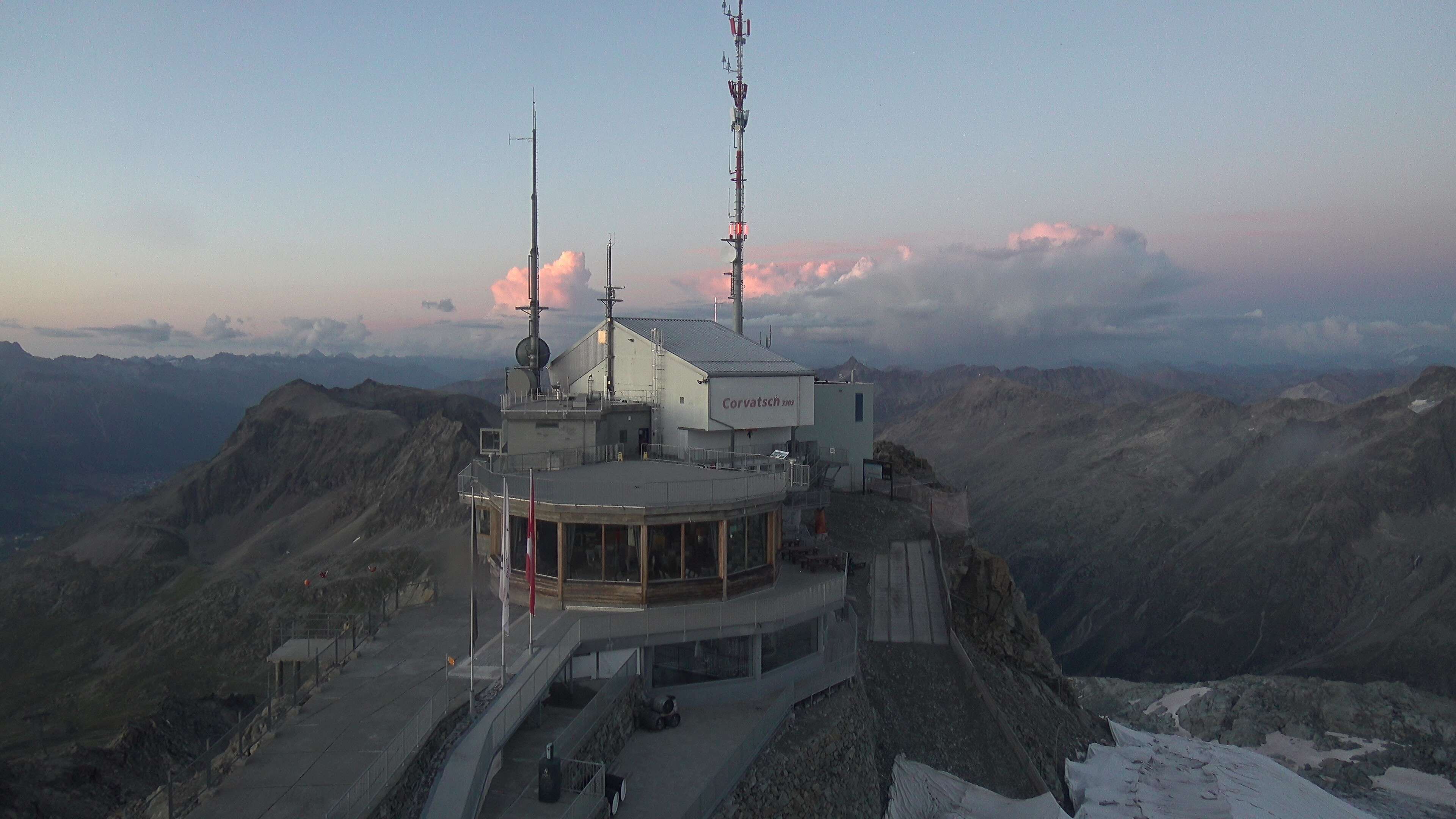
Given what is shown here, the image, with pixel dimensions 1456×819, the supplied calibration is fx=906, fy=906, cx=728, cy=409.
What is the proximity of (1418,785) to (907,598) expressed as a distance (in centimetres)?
3769

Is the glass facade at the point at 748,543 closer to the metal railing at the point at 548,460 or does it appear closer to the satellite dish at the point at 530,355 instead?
the metal railing at the point at 548,460

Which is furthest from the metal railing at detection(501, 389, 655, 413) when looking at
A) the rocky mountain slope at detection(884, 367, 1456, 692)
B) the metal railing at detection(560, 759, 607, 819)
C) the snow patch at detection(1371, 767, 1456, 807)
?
the rocky mountain slope at detection(884, 367, 1456, 692)

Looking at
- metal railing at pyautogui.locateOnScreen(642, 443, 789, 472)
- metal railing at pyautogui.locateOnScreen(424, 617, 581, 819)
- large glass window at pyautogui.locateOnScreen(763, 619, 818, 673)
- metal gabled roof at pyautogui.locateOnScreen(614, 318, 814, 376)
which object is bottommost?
large glass window at pyautogui.locateOnScreen(763, 619, 818, 673)

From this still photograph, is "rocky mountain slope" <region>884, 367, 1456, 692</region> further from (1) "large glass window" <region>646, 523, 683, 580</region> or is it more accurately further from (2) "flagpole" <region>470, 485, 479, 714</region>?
(2) "flagpole" <region>470, 485, 479, 714</region>

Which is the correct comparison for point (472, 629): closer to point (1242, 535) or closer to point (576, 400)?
point (576, 400)

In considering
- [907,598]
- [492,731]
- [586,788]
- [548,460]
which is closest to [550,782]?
[586,788]

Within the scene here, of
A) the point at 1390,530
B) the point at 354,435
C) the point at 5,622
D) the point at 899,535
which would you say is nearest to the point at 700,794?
the point at 899,535

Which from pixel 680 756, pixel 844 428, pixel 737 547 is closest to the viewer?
pixel 680 756

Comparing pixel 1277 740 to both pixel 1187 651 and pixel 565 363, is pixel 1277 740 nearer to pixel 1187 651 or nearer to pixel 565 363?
pixel 1187 651

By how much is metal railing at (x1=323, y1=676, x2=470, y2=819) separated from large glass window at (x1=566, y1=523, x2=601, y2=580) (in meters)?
4.97

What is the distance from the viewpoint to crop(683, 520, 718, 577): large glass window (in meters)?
22.8

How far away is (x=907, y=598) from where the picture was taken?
35438 mm

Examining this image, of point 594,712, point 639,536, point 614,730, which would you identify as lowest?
point 614,730

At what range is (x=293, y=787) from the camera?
1466cm
